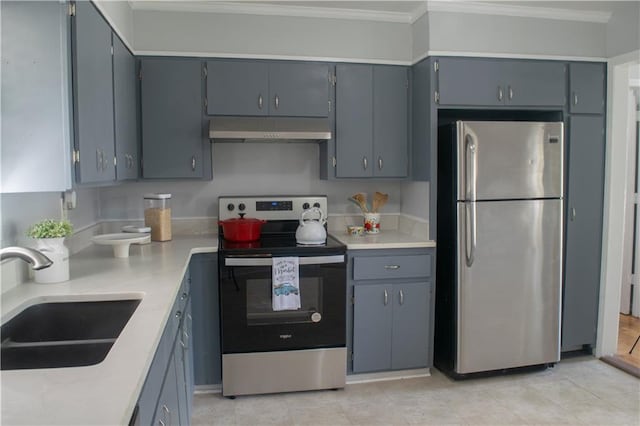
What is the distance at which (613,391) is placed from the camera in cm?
307

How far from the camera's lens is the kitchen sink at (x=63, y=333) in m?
1.56

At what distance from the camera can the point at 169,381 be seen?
5.76 feet

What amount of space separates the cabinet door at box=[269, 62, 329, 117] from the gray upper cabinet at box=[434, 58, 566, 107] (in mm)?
748

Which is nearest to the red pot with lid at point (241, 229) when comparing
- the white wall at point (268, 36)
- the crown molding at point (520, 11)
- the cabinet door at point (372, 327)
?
the cabinet door at point (372, 327)

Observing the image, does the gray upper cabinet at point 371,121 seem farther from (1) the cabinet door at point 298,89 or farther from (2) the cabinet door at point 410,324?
(2) the cabinet door at point 410,324

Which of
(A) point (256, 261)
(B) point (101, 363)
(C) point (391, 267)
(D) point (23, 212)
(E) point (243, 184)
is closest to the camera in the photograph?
(B) point (101, 363)

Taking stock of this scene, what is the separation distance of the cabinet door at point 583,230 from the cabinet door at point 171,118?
2.50m

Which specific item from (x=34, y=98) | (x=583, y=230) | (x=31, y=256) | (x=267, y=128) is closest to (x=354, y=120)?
(x=267, y=128)

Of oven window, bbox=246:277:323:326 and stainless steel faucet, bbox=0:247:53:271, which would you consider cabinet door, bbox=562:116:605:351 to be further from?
stainless steel faucet, bbox=0:247:53:271

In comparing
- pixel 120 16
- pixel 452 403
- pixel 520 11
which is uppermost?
pixel 520 11

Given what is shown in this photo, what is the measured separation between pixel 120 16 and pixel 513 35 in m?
2.42

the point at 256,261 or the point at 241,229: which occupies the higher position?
the point at 241,229

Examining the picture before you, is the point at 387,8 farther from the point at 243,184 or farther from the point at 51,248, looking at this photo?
the point at 51,248

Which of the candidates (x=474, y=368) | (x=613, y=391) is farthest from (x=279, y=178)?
(x=613, y=391)
